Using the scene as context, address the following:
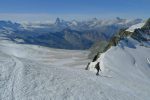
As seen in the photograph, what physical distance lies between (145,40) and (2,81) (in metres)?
64.7

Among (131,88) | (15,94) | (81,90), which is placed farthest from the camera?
(131,88)

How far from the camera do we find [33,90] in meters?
33.7

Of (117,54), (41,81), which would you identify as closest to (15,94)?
(41,81)

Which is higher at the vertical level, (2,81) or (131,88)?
(2,81)

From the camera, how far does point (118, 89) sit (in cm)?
4075

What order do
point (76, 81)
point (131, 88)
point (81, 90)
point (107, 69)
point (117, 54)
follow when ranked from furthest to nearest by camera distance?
point (117, 54)
point (107, 69)
point (131, 88)
point (76, 81)
point (81, 90)

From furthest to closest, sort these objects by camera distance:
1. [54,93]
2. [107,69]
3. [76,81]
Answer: [107,69] → [76,81] → [54,93]

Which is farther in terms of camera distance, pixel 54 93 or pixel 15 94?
pixel 54 93

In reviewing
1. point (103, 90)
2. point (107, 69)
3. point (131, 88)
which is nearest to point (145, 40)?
point (107, 69)

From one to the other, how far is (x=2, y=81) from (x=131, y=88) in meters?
18.0

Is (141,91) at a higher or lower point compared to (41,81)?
lower

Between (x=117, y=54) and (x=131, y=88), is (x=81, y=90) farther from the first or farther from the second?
(x=117, y=54)

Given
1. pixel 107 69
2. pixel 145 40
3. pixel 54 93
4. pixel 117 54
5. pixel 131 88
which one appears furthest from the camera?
pixel 145 40

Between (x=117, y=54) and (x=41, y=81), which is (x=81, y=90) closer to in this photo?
(x=41, y=81)
